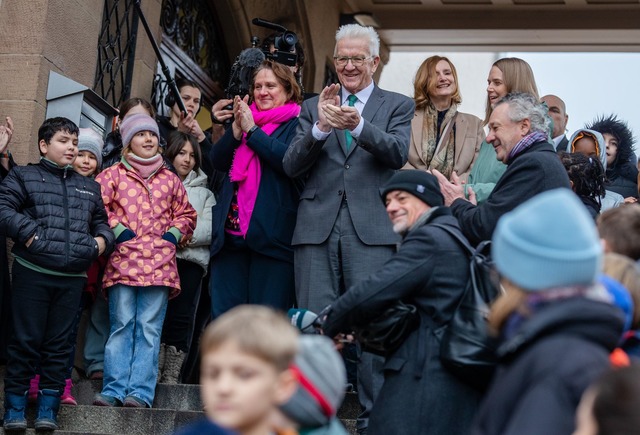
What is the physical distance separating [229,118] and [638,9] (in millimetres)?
7361

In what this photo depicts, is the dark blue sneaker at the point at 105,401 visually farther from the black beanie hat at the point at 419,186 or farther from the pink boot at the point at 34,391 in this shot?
the black beanie hat at the point at 419,186

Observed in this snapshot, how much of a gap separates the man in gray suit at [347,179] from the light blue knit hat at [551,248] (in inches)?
104

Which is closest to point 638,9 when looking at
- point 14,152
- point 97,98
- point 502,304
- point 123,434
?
point 97,98

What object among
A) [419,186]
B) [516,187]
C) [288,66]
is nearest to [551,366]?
[419,186]

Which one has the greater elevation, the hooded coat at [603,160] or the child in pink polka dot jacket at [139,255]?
the hooded coat at [603,160]

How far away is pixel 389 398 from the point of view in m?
4.82

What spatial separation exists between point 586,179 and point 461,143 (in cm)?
77

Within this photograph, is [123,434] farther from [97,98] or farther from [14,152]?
[97,98]

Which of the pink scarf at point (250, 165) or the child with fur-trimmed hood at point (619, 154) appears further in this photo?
the child with fur-trimmed hood at point (619, 154)

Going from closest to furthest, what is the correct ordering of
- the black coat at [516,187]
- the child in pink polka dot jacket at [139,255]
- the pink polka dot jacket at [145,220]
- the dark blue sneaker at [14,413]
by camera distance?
the black coat at [516,187], the dark blue sneaker at [14,413], the child in pink polka dot jacket at [139,255], the pink polka dot jacket at [145,220]

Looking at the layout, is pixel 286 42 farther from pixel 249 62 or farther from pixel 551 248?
pixel 551 248

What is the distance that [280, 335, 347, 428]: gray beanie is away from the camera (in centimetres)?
351

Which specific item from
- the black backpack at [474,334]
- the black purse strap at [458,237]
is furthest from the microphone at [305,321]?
the black purse strap at [458,237]

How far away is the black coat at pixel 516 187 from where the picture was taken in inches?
218
